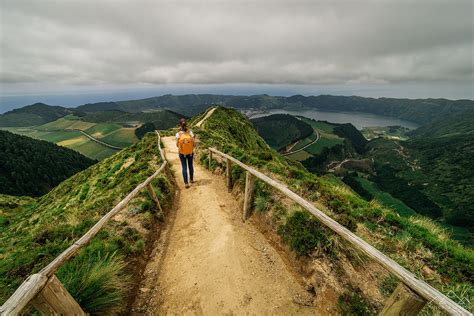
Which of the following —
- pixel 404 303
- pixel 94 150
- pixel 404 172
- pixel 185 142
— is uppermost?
pixel 185 142

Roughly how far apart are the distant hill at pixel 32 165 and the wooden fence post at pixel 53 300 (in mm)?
112780

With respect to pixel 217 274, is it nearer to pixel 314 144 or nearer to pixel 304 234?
pixel 304 234

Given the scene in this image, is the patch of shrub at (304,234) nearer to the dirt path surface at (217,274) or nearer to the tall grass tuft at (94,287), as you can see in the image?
the dirt path surface at (217,274)

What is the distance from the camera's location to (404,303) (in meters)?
2.91

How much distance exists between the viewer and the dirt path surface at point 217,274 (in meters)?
4.96

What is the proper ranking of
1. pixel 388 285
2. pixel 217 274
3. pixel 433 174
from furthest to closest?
pixel 433 174 → pixel 217 274 → pixel 388 285

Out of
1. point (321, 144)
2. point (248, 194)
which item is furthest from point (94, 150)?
point (248, 194)

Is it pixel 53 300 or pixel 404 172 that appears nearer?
pixel 53 300

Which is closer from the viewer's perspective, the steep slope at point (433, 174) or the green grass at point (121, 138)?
the steep slope at point (433, 174)

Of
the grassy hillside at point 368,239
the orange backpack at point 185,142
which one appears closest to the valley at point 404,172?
the grassy hillside at point 368,239

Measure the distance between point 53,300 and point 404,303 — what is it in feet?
16.7

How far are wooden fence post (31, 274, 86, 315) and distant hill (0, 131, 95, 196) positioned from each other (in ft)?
370

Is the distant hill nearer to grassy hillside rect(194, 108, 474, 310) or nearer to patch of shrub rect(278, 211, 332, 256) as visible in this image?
grassy hillside rect(194, 108, 474, 310)

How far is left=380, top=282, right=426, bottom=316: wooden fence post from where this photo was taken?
9.27 feet
